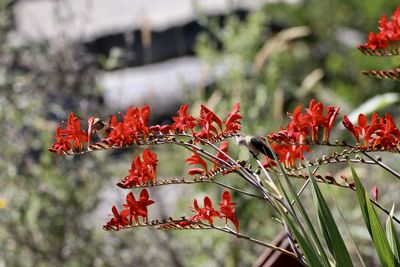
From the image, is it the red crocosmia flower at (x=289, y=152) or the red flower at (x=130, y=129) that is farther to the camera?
the red crocosmia flower at (x=289, y=152)

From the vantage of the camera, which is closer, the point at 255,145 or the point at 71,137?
the point at 255,145

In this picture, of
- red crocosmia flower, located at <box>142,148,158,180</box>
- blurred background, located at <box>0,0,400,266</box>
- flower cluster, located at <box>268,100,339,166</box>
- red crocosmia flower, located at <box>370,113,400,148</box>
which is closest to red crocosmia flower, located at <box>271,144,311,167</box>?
flower cluster, located at <box>268,100,339,166</box>

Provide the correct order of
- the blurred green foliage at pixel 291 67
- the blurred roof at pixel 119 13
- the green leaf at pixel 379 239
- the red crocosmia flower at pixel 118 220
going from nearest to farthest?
the green leaf at pixel 379 239
the red crocosmia flower at pixel 118 220
the blurred green foliage at pixel 291 67
the blurred roof at pixel 119 13

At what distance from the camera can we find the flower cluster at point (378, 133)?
2.05 m

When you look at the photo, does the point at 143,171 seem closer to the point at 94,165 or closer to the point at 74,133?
the point at 74,133

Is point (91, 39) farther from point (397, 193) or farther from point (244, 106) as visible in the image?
point (397, 193)

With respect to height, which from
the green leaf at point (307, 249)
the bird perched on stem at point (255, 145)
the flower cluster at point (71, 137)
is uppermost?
the flower cluster at point (71, 137)

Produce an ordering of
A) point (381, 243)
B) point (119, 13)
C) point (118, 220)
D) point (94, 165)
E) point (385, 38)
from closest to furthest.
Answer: point (381, 243) < point (118, 220) < point (385, 38) < point (94, 165) < point (119, 13)

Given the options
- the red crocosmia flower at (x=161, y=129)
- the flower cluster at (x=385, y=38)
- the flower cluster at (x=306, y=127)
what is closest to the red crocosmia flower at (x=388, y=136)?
the flower cluster at (x=306, y=127)

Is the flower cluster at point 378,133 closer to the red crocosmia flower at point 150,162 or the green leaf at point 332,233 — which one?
the green leaf at point 332,233

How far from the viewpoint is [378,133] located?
2.07 metres

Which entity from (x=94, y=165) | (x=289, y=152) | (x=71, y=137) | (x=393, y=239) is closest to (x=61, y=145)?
(x=71, y=137)

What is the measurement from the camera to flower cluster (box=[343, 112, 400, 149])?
2.05 metres

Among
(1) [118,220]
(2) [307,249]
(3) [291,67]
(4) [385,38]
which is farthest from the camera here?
(3) [291,67]
